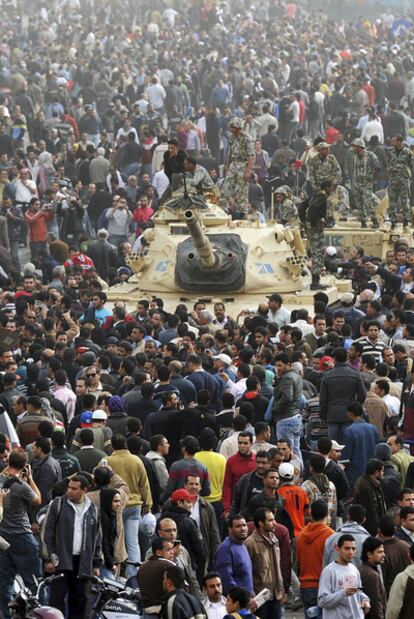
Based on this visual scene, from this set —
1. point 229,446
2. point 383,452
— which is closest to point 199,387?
point 229,446

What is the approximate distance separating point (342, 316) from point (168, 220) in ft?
14.5

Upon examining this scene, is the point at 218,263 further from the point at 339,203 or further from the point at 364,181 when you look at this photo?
the point at 339,203

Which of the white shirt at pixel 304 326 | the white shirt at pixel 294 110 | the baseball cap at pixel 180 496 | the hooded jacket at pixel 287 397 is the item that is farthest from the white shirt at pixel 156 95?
the baseball cap at pixel 180 496

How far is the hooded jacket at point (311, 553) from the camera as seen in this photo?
17250 millimetres

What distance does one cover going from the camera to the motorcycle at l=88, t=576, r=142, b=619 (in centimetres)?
1617

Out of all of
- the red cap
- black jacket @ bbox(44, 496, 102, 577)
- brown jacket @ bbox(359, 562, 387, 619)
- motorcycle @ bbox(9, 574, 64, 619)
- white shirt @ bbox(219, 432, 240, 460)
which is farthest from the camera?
the red cap

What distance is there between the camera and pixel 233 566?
16.9 metres

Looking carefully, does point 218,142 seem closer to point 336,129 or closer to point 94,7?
point 336,129

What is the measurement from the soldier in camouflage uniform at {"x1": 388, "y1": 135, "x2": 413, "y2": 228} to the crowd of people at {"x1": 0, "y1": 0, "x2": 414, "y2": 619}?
33mm

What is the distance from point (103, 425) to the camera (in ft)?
66.4

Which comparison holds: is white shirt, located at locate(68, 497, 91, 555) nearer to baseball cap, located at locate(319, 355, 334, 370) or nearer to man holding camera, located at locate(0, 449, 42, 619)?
man holding camera, located at locate(0, 449, 42, 619)

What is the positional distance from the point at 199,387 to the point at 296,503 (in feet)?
13.2

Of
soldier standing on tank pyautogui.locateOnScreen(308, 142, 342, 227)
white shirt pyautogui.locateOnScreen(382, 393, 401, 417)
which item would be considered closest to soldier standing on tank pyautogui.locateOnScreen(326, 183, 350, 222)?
soldier standing on tank pyautogui.locateOnScreen(308, 142, 342, 227)

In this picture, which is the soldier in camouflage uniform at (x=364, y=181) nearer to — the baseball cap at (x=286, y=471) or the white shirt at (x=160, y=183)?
the white shirt at (x=160, y=183)
